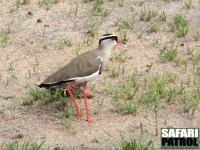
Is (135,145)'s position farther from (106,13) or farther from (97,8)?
(97,8)

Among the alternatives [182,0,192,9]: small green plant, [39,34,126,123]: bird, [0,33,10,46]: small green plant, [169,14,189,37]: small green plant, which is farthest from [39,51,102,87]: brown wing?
[182,0,192,9]: small green plant

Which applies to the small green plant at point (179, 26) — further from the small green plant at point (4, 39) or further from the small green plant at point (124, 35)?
the small green plant at point (4, 39)

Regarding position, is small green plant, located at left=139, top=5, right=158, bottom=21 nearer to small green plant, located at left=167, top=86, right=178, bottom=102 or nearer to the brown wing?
small green plant, located at left=167, top=86, right=178, bottom=102

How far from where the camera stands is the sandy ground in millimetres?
6223

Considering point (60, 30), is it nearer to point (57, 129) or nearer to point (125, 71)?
point (125, 71)

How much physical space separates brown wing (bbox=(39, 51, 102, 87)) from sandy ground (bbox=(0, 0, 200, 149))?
548 millimetres

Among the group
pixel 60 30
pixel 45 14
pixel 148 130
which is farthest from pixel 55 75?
pixel 45 14

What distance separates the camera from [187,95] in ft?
22.6

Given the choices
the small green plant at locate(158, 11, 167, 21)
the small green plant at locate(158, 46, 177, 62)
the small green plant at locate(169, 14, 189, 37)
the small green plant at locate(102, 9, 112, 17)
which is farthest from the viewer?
the small green plant at locate(102, 9, 112, 17)

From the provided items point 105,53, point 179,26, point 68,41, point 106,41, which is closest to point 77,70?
point 105,53

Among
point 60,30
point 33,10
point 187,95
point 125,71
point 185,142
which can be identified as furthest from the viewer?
point 33,10

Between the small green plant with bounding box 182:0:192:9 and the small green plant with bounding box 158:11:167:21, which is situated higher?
the small green plant with bounding box 182:0:192:9

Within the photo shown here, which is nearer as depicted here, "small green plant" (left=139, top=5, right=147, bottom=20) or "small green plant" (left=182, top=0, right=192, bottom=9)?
"small green plant" (left=139, top=5, right=147, bottom=20)

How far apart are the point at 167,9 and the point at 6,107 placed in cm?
431
